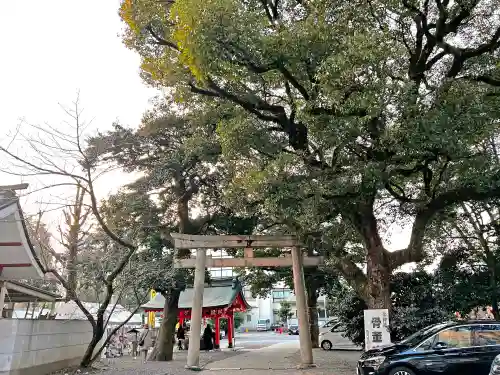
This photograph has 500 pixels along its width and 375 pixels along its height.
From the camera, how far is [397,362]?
8.09m

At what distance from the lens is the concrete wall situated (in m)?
9.59

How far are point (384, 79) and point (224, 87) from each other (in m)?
3.78

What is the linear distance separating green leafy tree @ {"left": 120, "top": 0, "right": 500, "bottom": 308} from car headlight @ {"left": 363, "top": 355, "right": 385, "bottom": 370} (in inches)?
90.1

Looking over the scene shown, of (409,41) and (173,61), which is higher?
(409,41)

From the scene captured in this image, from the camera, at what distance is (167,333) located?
1628 centimetres

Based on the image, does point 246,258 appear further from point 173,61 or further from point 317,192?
point 173,61

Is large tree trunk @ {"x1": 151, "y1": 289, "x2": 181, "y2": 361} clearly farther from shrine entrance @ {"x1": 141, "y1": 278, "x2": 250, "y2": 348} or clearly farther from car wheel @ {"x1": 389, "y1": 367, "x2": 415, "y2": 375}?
car wheel @ {"x1": 389, "y1": 367, "x2": 415, "y2": 375}

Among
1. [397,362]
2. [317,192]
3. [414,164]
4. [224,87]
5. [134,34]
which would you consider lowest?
[397,362]

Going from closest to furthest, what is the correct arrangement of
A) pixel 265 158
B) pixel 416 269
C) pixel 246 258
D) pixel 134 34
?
pixel 134 34
pixel 265 158
pixel 246 258
pixel 416 269

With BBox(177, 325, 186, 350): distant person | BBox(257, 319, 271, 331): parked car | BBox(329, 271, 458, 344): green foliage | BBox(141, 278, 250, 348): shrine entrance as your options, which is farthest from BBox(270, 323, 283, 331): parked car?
BBox(329, 271, 458, 344): green foliage

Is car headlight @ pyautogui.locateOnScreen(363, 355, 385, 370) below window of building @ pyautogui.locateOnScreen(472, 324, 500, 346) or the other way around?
below

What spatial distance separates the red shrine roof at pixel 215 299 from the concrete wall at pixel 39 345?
283 inches

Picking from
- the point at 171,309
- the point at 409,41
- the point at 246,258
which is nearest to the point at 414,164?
the point at 409,41

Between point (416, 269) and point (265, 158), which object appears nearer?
point (265, 158)
